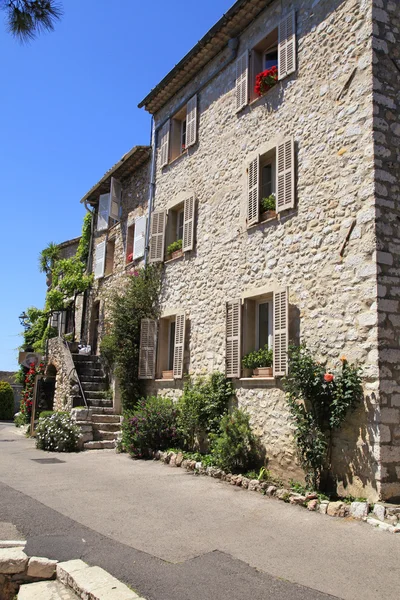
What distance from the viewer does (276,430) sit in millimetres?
7785

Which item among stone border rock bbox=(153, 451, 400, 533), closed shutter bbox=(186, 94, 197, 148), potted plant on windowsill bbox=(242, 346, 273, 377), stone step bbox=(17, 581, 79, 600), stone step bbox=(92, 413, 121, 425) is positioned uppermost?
closed shutter bbox=(186, 94, 197, 148)

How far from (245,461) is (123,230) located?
9.16 m

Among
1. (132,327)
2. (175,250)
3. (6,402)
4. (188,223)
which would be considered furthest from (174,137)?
(6,402)

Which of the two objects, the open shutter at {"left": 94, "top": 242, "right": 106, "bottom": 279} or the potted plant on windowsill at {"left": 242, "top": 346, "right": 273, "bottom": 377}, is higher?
the open shutter at {"left": 94, "top": 242, "right": 106, "bottom": 279}

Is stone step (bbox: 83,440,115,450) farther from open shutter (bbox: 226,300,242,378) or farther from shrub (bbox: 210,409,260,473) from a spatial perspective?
open shutter (bbox: 226,300,242,378)

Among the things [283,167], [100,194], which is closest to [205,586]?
[283,167]

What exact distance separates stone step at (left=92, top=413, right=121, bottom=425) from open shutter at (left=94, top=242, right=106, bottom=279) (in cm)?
520

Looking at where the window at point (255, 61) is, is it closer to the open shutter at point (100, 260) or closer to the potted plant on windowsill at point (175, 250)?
the potted plant on windowsill at point (175, 250)

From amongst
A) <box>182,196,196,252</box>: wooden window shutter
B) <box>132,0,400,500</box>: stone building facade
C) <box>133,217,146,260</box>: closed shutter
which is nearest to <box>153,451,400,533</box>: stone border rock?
<box>132,0,400,500</box>: stone building facade

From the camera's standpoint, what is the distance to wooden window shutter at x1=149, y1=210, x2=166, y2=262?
12039 millimetres

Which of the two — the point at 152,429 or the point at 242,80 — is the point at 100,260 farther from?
the point at 242,80

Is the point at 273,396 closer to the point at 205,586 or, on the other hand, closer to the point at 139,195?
the point at 205,586

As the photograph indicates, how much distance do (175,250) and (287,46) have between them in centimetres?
485

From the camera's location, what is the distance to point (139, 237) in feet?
44.7
